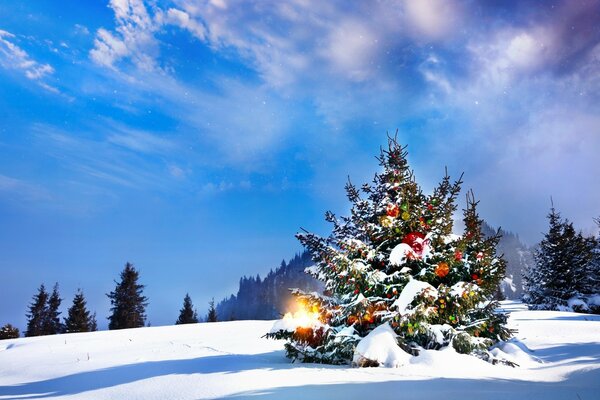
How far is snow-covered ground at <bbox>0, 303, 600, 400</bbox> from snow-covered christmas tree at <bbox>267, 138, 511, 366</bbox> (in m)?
0.56

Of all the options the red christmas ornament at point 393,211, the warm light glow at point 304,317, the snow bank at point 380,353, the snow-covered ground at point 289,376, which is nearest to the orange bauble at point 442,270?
the red christmas ornament at point 393,211

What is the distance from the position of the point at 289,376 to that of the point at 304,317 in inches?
82.9

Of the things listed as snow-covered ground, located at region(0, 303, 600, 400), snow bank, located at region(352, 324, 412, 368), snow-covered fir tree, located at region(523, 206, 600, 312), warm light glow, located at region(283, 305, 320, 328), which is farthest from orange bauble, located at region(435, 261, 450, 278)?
snow-covered fir tree, located at region(523, 206, 600, 312)

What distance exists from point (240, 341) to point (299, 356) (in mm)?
4342

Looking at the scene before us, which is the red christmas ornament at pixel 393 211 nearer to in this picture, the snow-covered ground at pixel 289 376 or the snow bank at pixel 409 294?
the snow bank at pixel 409 294

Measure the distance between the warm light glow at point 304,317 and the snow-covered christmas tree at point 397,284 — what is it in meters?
0.02

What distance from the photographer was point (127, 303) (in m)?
39.6

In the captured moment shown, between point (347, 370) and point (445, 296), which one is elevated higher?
point (445, 296)

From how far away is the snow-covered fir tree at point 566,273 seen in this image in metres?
24.4

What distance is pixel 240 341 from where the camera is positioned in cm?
1118

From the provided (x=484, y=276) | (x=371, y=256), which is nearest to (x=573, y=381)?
(x=484, y=276)

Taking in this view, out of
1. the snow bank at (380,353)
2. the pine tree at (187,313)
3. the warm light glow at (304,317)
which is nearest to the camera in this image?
the snow bank at (380,353)

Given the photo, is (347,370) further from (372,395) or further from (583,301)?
(583,301)

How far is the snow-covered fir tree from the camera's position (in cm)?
2438
